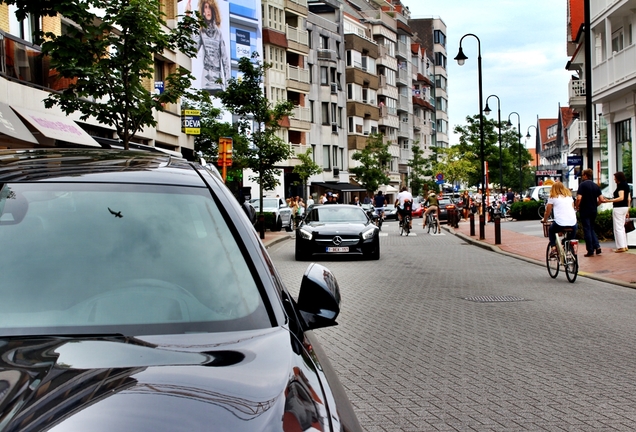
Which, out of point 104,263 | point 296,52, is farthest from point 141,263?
point 296,52

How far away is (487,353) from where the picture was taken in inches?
323

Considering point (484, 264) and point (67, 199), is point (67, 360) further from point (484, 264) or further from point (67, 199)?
point (484, 264)

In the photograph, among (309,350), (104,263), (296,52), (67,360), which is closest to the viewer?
(67,360)

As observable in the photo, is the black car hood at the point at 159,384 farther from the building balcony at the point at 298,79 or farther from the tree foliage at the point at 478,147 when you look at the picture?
the tree foliage at the point at 478,147

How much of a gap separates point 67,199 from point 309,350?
101 cm

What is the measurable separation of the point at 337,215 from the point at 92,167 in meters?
20.8

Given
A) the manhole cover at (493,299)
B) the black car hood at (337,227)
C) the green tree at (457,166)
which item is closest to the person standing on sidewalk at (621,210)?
the black car hood at (337,227)

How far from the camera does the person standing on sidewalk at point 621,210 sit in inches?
818

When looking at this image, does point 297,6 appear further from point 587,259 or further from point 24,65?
point 587,259

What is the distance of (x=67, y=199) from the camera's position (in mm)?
3107

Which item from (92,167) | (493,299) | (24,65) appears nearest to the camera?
(92,167)

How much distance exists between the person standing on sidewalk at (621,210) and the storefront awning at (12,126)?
13.7 m

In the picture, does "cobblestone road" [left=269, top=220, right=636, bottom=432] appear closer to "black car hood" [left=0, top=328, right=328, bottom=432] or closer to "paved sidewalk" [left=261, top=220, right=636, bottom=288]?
"paved sidewalk" [left=261, top=220, right=636, bottom=288]

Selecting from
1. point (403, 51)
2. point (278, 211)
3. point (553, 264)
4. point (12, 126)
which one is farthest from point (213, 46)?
point (553, 264)
